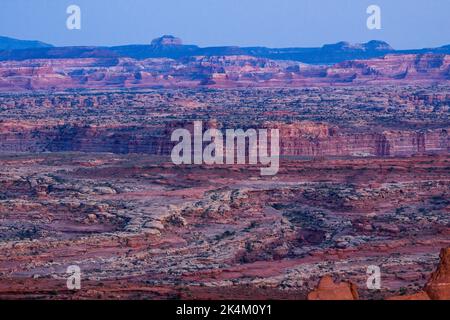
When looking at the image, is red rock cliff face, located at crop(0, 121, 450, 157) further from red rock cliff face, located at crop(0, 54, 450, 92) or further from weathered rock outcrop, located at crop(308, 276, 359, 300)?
red rock cliff face, located at crop(0, 54, 450, 92)

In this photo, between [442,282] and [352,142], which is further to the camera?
[352,142]

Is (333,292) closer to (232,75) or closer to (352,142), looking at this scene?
(352,142)

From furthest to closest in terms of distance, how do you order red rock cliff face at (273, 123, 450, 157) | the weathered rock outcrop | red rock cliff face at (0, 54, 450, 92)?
red rock cliff face at (0, 54, 450, 92) → red rock cliff face at (273, 123, 450, 157) → the weathered rock outcrop

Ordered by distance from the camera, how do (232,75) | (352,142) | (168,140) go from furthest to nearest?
(232,75) < (352,142) < (168,140)

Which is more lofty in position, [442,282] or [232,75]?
[442,282]

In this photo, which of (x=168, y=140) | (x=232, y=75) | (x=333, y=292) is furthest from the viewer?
(x=232, y=75)

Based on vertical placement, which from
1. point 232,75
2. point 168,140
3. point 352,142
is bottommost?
point 352,142

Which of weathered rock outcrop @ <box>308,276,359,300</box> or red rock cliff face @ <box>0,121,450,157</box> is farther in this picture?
red rock cliff face @ <box>0,121,450,157</box>

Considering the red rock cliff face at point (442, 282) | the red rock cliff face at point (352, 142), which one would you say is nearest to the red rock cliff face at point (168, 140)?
the red rock cliff face at point (352, 142)

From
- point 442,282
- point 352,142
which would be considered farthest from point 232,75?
point 442,282

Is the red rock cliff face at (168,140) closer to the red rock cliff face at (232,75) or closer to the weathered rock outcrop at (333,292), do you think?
the weathered rock outcrop at (333,292)

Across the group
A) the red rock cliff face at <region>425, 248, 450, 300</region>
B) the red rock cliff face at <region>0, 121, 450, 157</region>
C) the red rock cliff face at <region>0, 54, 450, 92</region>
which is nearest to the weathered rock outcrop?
the red rock cliff face at <region>425, 248, 450, 300</region>

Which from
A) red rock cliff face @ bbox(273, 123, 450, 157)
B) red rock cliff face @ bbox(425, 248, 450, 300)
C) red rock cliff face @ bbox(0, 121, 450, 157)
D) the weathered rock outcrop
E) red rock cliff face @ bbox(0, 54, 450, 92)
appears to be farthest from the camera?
red rock cliff face @ bbox(0, 54, 450, 92)
